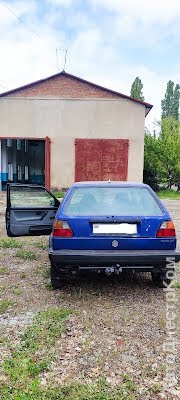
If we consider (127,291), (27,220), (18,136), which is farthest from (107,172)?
(127,291)

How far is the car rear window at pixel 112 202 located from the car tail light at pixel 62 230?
18 centimetres

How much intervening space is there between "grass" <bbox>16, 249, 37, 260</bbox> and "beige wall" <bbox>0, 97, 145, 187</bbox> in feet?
45.2

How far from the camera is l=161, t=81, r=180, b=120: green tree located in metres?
62.6

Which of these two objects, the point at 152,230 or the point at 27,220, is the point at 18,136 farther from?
the point at 152,230

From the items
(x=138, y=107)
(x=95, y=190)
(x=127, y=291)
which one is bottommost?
(x=127, y=291)

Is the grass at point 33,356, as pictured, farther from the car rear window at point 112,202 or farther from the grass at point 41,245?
the grass at point 41,245

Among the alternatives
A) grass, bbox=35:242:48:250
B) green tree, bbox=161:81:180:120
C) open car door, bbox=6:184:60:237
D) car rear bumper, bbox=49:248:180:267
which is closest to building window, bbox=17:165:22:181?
grass, bbox=35:242:48:250

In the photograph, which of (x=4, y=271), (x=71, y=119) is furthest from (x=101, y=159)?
(x=4, y=271)

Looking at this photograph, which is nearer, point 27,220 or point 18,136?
point 27,220

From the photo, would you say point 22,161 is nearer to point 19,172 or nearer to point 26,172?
point 26,172

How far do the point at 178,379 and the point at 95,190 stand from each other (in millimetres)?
2553

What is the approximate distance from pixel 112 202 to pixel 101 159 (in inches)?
623

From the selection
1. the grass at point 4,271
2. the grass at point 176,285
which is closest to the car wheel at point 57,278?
the grass at point 4,271

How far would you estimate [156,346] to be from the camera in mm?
3334
